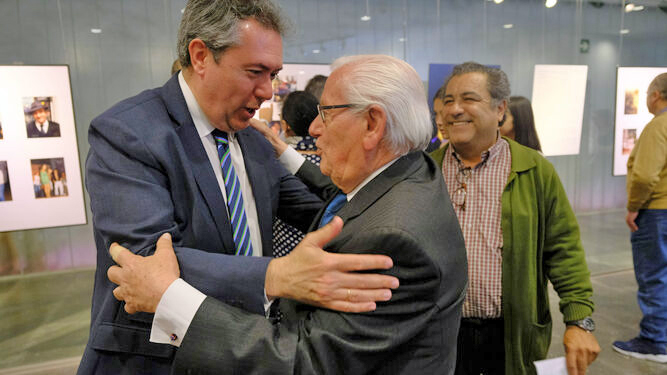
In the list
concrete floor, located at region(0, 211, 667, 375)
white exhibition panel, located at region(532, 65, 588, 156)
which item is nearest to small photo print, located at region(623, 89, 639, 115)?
white exhibition panel, located at region(532, 65, 588, 156)

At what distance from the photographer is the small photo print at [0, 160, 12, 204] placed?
3355 millimetres

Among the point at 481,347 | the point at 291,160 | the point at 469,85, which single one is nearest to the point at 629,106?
the point at 469,85

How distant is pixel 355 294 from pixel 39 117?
3512mm

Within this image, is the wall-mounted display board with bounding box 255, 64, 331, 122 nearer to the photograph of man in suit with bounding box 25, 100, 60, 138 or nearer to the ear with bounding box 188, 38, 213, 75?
the photograph of man in suit with bounding box 25, 100, 60, 138

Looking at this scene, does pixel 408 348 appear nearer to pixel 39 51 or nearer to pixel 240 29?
pixel 240 29

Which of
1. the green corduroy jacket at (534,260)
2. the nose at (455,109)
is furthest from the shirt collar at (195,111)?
the green corduroy jacket at (534,260)

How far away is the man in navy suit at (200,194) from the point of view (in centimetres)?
100

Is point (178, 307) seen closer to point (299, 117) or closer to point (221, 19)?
point (221, 19)

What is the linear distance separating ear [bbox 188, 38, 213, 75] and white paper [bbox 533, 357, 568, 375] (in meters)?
1.61

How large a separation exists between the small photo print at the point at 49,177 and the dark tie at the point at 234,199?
283 centimetres

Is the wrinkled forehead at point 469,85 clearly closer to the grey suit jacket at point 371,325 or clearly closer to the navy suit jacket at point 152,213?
the grey suit jacket at point 371,325

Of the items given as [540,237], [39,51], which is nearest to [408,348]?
[540,237]

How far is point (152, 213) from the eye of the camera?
1.09 metres

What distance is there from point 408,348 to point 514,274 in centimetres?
104
